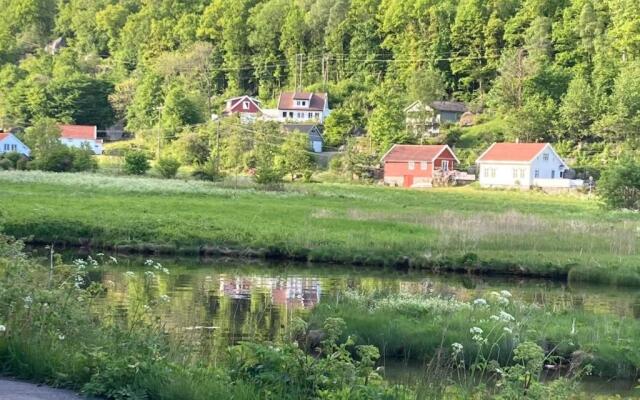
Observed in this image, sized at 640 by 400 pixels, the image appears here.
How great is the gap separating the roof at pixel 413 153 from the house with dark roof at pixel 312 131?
12694 millimetres

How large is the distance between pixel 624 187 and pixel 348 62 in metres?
79.1

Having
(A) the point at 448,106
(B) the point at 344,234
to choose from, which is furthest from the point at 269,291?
(A) the point at 448,106

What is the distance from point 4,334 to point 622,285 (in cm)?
1936

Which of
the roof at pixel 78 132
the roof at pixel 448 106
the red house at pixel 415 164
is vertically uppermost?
the roof at pixel 448 106

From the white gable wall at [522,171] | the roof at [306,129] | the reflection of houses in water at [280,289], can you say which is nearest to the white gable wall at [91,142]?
the roof at [306,129]

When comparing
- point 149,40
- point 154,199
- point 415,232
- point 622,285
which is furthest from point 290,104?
point 622,285

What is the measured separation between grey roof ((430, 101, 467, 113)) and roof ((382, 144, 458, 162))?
1832cm

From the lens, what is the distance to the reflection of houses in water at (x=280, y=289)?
18062 mm

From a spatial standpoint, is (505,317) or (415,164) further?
(415,164)

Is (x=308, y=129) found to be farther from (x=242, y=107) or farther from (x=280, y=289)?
(x=280, y=289)

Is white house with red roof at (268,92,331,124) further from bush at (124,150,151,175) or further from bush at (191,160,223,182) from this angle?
bush at (191,160,223,182)

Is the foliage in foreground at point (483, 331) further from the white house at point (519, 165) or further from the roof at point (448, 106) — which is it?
the roof at point (448, 106)

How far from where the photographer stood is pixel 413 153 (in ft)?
248

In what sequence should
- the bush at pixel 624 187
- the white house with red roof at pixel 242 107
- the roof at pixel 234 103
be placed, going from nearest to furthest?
the bush at pixel 624 187 → the white house with red roof at pixel 242 107 → the roof at pixel 234 103
